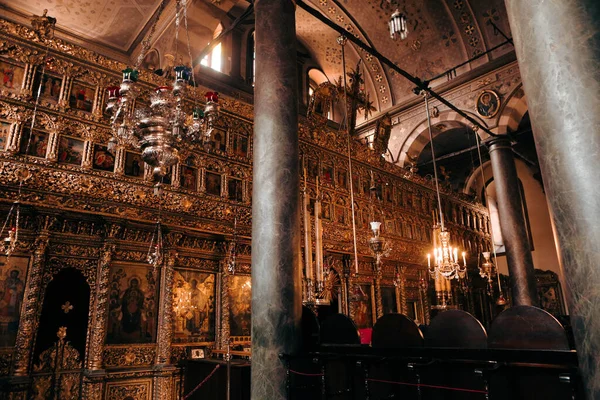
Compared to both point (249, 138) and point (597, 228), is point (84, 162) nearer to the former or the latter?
point (249, 138)

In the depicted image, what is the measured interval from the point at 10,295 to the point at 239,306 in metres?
3.64

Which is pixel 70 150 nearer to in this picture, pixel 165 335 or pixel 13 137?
pixel 13 137

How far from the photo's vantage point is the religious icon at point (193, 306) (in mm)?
6863

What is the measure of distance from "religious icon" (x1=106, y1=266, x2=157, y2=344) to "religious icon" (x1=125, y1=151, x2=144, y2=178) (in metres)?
1.57

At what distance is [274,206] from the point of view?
3.92 metres

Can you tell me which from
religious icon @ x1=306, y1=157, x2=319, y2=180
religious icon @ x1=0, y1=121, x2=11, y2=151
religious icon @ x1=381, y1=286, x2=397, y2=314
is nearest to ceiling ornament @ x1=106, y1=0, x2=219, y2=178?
religious icon @ x1=0, y1=121, x2=11, y2=151

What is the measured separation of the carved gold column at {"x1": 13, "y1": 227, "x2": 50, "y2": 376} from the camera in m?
5.22

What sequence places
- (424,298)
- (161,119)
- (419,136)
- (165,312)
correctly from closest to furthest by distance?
(161,119) < (165,312) < (424,298) < (419,136)

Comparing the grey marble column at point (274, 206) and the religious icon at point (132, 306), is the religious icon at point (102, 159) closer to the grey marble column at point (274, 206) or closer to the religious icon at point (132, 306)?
the religious icon at point (132, 306)

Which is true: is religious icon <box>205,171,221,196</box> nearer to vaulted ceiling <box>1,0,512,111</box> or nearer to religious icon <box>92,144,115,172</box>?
religious icon <box>92,144,115,172</box>

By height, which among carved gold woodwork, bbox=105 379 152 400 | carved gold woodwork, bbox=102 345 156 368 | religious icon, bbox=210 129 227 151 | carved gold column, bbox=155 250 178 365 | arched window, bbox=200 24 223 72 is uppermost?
arched window, bbox=200 24 223 72

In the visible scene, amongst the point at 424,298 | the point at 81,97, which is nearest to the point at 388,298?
the point at 424,298

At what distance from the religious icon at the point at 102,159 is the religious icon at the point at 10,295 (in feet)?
5.75

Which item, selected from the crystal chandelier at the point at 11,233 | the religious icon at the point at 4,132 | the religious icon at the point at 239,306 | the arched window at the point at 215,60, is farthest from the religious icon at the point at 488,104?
the crystal chandelier at the point at 11,233
